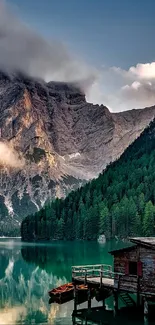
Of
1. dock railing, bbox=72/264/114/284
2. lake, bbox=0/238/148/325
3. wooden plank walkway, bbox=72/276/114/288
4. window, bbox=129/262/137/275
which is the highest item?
window, bbox=129/262/137/275

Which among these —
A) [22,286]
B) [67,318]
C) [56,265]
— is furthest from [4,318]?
[56,265]

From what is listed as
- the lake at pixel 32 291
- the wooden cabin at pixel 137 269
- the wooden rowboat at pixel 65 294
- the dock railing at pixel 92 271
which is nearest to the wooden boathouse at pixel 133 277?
the wooden cabin at pixel 137 269

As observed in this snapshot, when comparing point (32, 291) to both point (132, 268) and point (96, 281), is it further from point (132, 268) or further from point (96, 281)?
point (132, 268)

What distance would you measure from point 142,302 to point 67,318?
948 centimetres

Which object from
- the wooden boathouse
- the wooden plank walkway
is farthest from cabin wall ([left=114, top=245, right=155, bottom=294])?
the wooden plank walkway

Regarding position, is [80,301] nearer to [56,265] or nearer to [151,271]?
[151,271]

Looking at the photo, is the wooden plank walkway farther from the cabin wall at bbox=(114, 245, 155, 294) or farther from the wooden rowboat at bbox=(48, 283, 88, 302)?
the wooden rowboat at bbox=(48, 283, 88, 302)

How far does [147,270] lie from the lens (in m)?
52.6

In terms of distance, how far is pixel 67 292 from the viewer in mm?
61781

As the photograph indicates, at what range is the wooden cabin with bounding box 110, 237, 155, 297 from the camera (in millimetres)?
52031


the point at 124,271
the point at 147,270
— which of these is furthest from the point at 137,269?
the point at 124,271

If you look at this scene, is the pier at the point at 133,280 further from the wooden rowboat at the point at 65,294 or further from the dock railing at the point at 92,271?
the wooden rowboat at the point at 65,294

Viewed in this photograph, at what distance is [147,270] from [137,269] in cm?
145

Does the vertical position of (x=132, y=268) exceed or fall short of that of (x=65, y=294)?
it exceeds it
